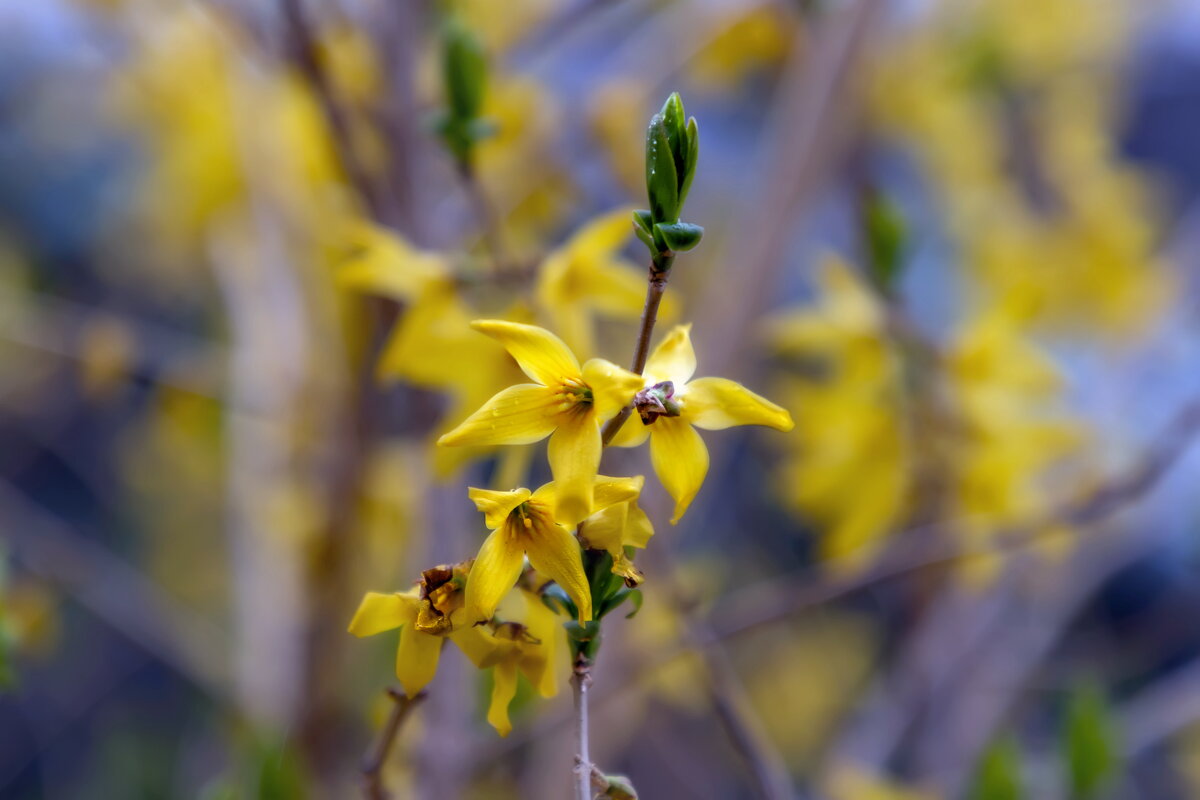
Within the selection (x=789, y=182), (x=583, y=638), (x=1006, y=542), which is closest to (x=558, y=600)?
(x=583, y=638)

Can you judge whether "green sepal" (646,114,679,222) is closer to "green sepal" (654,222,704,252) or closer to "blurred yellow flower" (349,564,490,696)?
"green sepal" (654,222,704,252)

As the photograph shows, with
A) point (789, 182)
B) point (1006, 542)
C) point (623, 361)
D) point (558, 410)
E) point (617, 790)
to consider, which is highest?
point (623, 361)

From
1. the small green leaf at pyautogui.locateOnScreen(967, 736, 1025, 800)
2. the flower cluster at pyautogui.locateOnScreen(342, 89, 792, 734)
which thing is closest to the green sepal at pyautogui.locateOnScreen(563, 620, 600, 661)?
the flower cluster at pyautogui.locateOnScreen(342, 89, 792, 734)

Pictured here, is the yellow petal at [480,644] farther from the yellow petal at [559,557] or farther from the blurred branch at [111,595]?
the blurred branch at [111,595]

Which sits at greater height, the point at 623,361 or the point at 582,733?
the point at 623,361

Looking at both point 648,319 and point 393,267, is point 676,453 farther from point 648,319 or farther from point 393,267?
point 393,267

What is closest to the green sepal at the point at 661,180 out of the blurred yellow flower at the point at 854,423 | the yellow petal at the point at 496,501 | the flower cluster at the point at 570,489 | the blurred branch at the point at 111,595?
the flower cluster at the point at 570,489

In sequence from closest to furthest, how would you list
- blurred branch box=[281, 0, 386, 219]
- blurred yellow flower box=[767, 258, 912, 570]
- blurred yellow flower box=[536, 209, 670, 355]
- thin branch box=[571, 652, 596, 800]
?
1. thin branch box=[571, 652, 596, 800]
2. blurred yellow flower box=[536, 209, 670, 355]
3. blurred branch box=[281, 0, 386, 219]
4. blurred yellow flower box=[767, 258, 912, 570]
